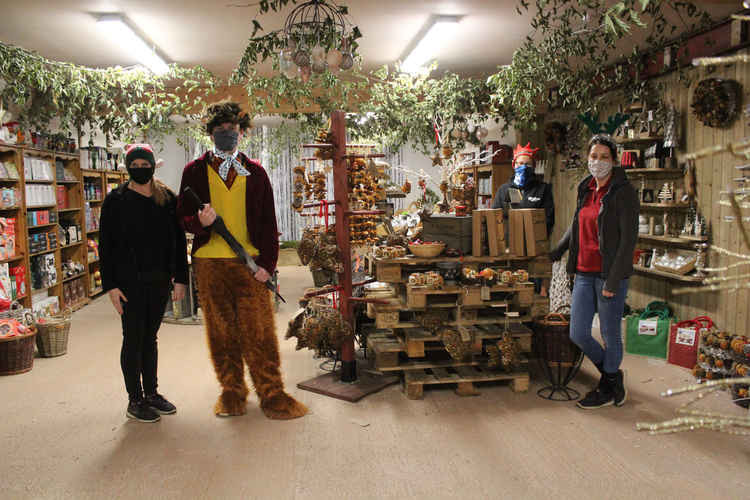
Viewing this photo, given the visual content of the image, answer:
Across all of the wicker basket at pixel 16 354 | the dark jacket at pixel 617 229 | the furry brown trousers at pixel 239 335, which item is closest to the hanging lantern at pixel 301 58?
the furry brown trousers at pixel 239 335

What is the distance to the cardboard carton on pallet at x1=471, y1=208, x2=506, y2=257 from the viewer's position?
12.8 feet

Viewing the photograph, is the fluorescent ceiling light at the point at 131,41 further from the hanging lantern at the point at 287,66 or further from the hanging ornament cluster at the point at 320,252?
the hanging ornament cluster at the point at 320,252

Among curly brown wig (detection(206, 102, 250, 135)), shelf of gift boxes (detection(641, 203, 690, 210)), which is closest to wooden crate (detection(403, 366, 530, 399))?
curly brown wig (detection(206, 102, 250, 135))

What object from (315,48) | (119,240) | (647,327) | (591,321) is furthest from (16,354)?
(647,327)

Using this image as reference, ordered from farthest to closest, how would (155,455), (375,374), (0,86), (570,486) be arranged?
(0,86)
(375,374)
(155,455)
(570,486)

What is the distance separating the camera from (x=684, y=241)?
4.91m

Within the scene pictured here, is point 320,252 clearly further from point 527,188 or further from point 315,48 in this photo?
point 527,188

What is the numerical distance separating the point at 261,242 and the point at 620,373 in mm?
2329

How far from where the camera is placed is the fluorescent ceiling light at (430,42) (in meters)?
4.86

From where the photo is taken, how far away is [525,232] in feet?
12.9

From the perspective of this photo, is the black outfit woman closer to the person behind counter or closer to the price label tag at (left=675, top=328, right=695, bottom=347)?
the person behind counter

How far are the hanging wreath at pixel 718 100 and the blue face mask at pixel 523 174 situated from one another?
4.58 feet

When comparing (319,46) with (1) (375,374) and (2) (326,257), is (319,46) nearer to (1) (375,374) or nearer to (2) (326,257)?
(2) (326,257)

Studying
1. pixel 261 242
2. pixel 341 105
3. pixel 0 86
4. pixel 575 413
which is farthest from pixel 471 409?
pixel 0 86
